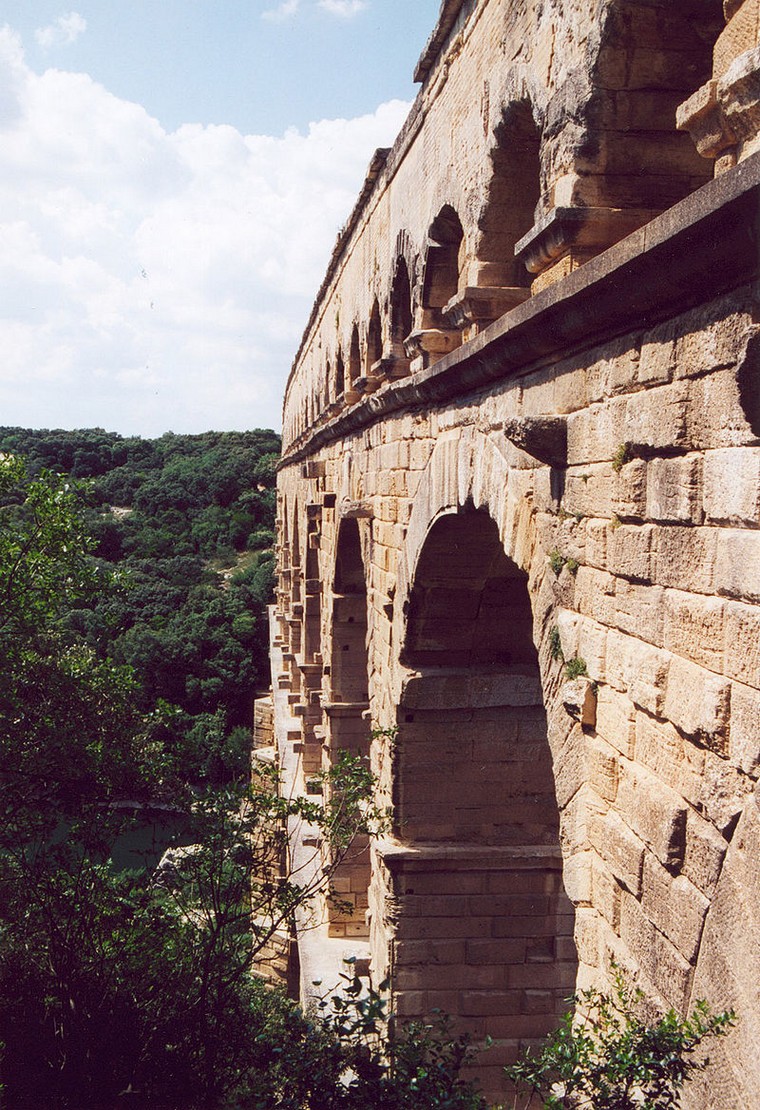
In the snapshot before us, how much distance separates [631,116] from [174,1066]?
6493mm

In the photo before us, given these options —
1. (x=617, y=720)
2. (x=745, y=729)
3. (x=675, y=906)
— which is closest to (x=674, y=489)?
(x=745, y=729)

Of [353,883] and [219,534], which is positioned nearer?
[353,883]

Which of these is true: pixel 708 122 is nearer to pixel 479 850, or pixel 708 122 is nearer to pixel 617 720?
pixel 617 720

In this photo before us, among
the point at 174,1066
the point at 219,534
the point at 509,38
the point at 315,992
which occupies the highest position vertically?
the point at 509,38

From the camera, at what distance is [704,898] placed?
2.63 m

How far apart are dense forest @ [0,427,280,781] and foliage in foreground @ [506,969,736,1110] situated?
16.9 meters

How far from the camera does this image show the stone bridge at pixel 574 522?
2.55 metres

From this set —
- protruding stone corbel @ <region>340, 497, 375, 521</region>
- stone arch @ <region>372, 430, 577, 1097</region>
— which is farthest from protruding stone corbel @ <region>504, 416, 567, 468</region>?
protruding stone corbel @ <region>340, 497, 375, 521</region>

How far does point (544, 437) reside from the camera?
3.63 metres

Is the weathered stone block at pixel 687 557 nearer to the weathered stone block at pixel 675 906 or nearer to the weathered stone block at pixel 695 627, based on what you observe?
the weathered stone block at pixel 695 627

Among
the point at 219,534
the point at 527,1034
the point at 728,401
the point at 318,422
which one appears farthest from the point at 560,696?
the point at 219,534

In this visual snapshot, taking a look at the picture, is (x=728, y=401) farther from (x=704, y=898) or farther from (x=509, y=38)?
(x=509, y=38)

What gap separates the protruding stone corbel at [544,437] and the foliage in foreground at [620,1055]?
1785mm

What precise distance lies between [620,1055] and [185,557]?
39.5 metres
